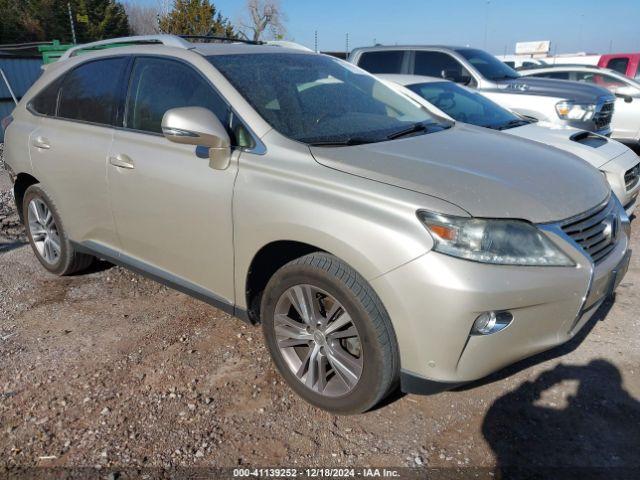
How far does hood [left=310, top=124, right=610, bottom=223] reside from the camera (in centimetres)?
238

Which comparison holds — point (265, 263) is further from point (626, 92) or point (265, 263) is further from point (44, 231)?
point (626, 92)

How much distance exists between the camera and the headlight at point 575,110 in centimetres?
735

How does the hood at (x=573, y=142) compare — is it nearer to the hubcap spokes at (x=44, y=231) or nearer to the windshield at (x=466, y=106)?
the windshield at (x=466, y=106)

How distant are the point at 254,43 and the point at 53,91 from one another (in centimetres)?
159

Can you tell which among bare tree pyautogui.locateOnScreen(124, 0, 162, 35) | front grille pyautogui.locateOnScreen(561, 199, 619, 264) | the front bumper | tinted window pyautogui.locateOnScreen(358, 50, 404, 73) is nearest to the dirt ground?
the front bumper

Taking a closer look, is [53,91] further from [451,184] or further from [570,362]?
[570,362]

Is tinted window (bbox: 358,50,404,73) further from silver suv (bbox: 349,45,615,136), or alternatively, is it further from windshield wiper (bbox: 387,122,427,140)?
windshield wiper (bbox: 387,122,427,140)

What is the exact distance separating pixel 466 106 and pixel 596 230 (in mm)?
3714

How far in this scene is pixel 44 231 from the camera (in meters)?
4.47

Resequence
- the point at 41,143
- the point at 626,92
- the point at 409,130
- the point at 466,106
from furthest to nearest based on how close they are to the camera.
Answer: the point at 626,92 → the point at 466,106 → the point at 41,143 → the point at 409,130

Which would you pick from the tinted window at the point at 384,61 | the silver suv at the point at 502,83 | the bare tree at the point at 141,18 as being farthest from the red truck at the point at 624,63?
the bare tree at the point at 141,18

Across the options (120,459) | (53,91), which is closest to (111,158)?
(53,91)

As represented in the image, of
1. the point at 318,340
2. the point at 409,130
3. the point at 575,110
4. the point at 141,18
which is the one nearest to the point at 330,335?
the point at 318,340

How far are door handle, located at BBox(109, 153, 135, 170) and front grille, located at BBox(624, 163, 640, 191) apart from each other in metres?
4.22
